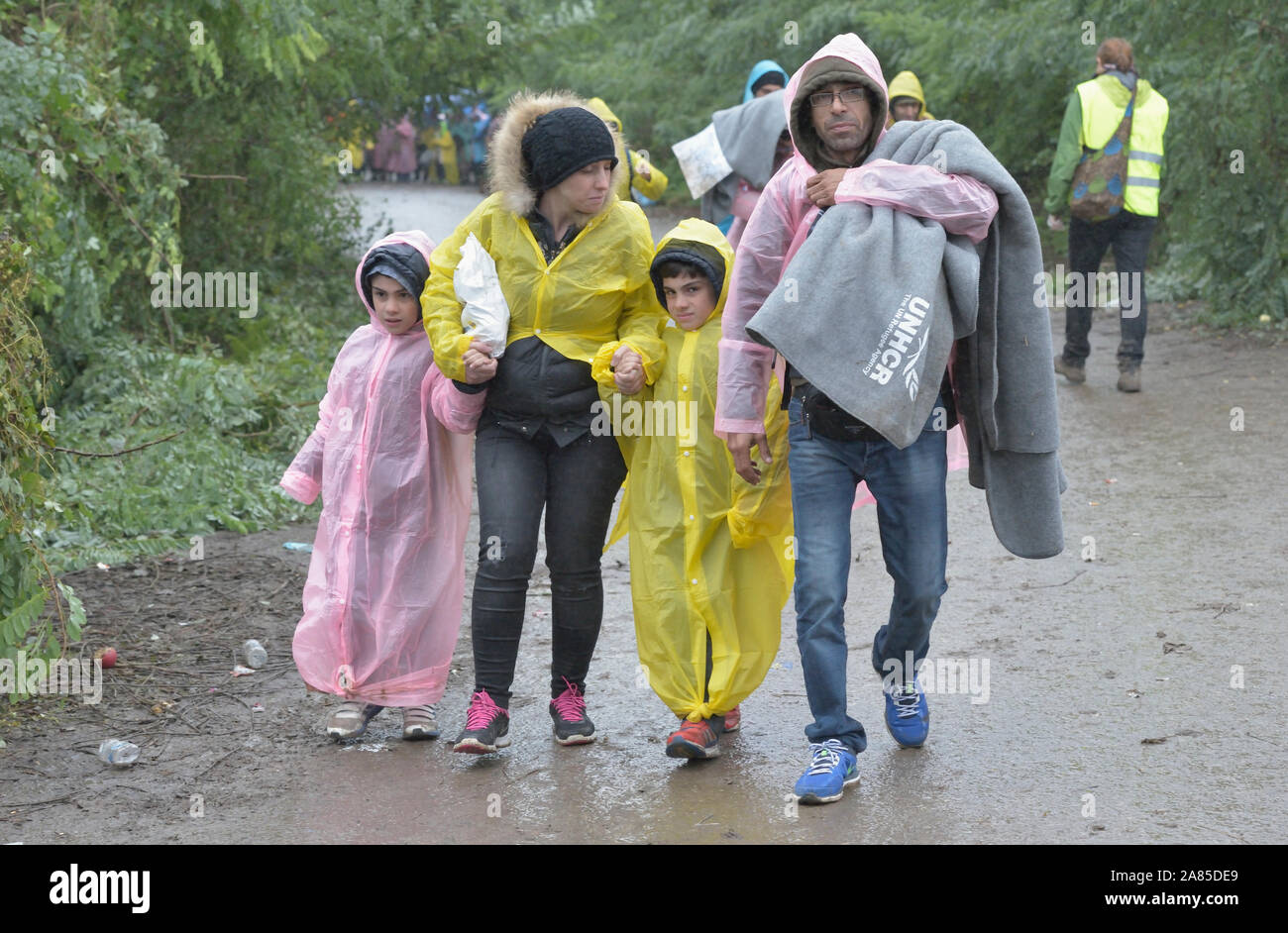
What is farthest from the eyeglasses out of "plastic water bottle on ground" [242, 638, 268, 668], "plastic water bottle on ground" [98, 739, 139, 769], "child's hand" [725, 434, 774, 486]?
"plastic water bottle on ground" [242, 638, 268, 668]

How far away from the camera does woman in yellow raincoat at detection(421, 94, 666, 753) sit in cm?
478

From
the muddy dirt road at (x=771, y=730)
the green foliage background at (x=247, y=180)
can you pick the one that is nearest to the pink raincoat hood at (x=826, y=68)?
the muddy dirt road at (x=771, y=730)

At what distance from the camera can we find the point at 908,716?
4.80 metres

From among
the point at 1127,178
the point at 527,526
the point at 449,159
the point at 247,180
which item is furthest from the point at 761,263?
the point at 449,159

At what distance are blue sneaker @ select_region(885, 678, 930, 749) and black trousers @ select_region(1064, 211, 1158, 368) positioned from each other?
5704mm

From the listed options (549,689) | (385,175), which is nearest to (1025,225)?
(549,689)

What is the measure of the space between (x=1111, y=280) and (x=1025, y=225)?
1010cm

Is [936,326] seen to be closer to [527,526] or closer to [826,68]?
[826,68]

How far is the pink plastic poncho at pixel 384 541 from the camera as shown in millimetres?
5125

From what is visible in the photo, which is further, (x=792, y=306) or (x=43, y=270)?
(x=43, y=270)

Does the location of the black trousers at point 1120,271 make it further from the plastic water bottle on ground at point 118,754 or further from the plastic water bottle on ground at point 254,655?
the plastic water bottle on ground at point 118,754

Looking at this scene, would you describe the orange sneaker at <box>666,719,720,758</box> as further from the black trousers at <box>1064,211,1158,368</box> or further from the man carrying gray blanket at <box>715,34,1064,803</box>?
the black trousers at <box>1064,211,1158,368</box>

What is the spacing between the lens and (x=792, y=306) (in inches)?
166
